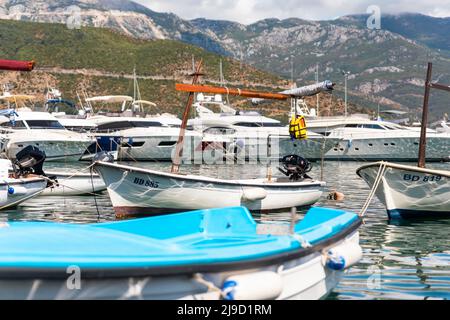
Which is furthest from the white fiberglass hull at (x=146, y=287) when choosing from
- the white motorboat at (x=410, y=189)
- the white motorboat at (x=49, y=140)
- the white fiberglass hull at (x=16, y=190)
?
the white motorboat at (x=49, y=140)

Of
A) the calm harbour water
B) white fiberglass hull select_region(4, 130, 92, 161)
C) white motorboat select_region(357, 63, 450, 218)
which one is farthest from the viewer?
white fiberglass hull select_region(4, 130, 92, 161)

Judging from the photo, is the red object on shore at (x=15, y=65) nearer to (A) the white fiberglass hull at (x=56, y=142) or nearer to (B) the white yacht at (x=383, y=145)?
(A) the white fiberglass hull at (x=56, y=142)

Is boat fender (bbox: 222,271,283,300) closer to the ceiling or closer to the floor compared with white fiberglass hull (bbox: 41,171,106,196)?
closer to the ceiling

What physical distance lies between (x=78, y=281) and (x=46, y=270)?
324mm

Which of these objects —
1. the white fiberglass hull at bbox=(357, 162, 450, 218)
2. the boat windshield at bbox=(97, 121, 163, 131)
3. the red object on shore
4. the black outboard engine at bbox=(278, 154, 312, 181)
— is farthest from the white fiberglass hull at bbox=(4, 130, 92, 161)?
the red object on shore

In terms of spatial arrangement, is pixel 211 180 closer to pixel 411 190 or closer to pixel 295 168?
pixel 295 168

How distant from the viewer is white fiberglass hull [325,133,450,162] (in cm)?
4784

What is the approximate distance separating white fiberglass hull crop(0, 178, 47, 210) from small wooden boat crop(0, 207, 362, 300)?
1114 centimetres

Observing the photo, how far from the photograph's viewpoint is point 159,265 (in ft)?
22.1

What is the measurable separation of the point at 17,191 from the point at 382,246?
405 inches

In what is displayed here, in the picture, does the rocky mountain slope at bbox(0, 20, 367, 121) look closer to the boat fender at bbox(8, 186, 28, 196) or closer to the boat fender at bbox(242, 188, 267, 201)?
the boat fender at bbox(8, 186, 28, 196)

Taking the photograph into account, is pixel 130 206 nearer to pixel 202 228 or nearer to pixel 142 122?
pixel 202 228

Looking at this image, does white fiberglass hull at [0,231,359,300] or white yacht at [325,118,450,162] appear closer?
white fiberglass hull at [0,231,359,300]

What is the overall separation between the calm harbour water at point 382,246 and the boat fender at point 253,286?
11.2 feet
